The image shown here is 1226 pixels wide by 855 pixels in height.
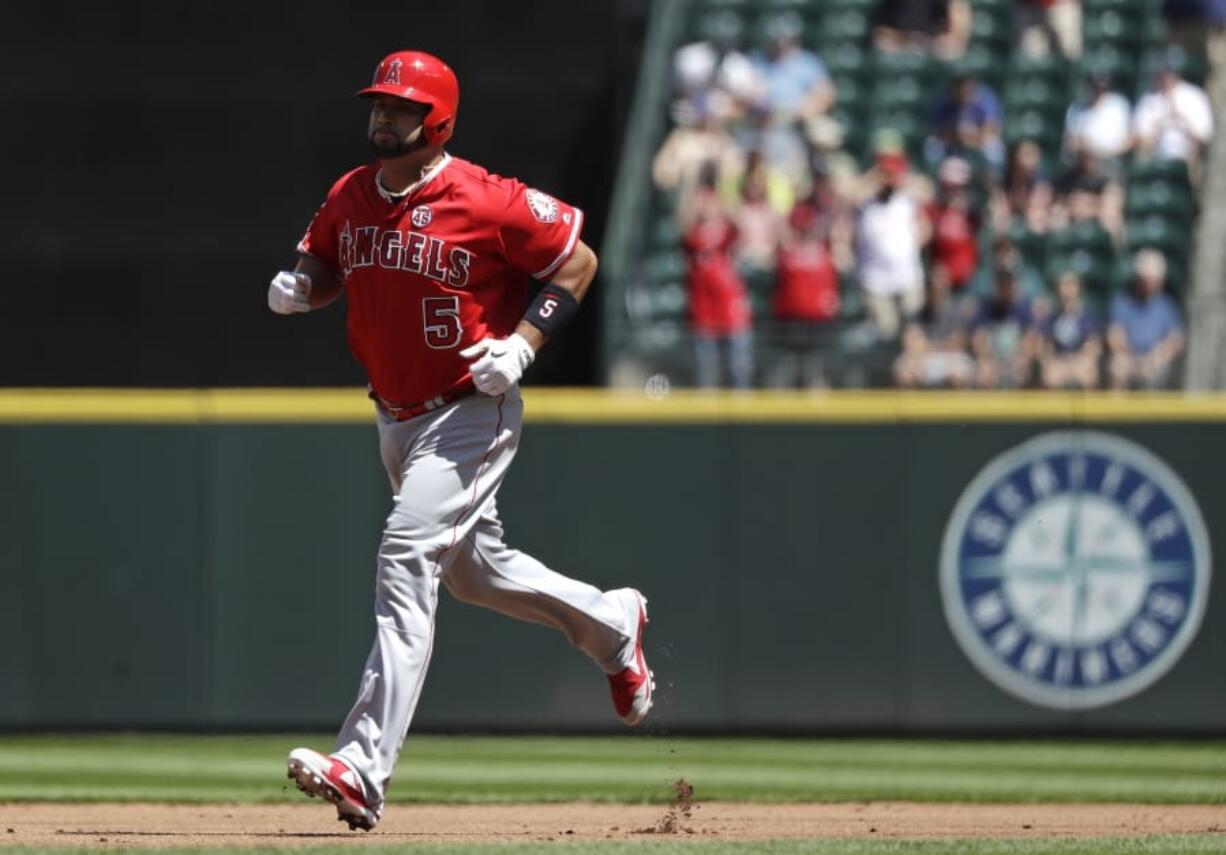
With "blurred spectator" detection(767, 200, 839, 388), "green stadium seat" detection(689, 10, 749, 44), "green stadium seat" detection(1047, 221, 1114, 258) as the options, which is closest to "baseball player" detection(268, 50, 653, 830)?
"blurred spectator" detection(767, 200, 839, 388)

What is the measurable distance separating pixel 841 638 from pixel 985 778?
4.22 ft

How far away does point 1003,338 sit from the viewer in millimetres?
11523

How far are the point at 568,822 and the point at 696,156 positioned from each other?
641 cm

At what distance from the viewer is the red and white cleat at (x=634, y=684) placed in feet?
21.6

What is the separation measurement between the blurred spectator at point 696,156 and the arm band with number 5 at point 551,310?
645 centimetres

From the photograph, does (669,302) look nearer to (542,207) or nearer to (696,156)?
(696,156)

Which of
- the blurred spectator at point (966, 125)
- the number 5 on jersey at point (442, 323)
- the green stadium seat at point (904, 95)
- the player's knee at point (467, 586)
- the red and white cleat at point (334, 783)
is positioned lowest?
the red and white cleat at point (334, 783)

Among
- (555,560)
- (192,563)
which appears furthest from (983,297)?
(192,563)

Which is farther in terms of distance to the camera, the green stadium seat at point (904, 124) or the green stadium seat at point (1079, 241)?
the green stadium seat at point (904, 124)

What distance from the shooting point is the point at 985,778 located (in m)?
8.28

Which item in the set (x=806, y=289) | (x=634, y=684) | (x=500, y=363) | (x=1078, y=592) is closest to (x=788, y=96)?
(x=806, y=289)

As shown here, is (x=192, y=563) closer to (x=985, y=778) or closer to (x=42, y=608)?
(x=42, y=608)

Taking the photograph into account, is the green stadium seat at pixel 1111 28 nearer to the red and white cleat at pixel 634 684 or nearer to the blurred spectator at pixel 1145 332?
the blurred spectator at pixel 1145 332

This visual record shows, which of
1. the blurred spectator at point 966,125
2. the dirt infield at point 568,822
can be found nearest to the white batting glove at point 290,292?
the dirt infield at point 568,822
